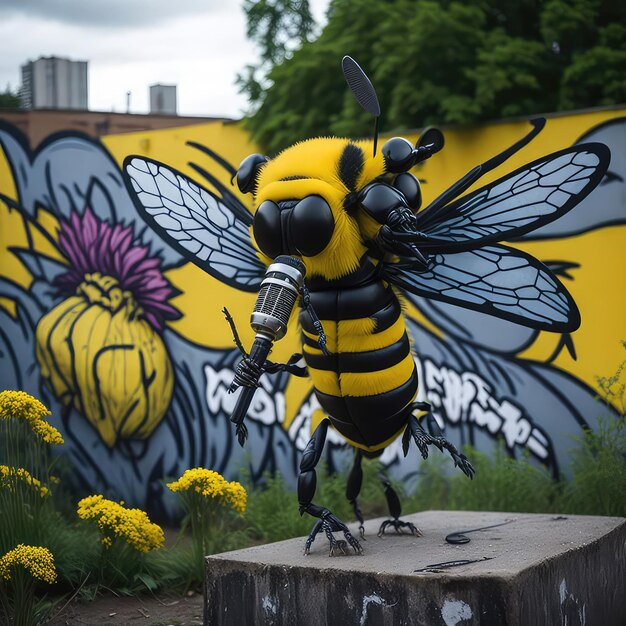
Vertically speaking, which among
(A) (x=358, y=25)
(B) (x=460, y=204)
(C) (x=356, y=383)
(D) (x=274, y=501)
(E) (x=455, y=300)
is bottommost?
(D) (x=274, y=501)

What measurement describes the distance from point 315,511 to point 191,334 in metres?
4.25

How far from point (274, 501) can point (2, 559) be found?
2.72 m

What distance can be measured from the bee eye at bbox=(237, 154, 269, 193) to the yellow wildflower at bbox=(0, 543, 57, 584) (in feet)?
5.74

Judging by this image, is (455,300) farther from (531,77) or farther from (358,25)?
(358,25)

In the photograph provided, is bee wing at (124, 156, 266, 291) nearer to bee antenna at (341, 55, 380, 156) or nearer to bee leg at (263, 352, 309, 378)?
bee leg at (263, 352, 309, 378)

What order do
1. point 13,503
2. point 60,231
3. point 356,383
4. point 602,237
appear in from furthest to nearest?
point 60,231 → point 602,237 → point 13,503 → point 356,383

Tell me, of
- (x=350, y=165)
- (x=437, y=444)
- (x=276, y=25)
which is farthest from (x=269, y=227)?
(x=276, y=25)

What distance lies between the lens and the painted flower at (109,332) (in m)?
8.08

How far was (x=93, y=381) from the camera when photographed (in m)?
8.29

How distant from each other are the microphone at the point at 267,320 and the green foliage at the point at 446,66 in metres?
3.57

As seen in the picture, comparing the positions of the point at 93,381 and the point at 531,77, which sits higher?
the point at 531,77

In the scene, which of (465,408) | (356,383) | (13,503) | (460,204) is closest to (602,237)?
(465,408)

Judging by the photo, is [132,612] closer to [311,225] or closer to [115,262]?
[311,225]

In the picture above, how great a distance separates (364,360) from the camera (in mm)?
3689
